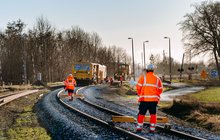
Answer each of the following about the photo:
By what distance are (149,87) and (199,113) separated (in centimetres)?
585

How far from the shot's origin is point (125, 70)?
68.1m

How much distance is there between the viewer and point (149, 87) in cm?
1005

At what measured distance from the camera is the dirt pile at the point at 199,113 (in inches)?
495

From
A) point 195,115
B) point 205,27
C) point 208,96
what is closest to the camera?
point 195,115

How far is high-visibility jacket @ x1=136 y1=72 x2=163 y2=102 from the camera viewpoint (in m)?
10.0

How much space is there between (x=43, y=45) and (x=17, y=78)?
27.6ft

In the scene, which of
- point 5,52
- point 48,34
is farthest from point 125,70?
point 5,52

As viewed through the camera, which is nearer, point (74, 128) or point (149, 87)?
point (149, 87)

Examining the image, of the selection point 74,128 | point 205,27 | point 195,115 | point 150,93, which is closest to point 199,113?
point 195,115

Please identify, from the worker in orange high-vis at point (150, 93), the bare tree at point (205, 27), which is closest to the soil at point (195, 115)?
the worker in orange high-vis at point (150, 93)

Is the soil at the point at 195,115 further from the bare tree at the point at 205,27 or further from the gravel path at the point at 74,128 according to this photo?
the bare tree at the point at 205,27

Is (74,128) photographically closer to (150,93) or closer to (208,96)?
(150,93)

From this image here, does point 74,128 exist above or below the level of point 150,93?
below

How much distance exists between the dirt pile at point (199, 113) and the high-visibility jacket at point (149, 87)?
3021mm
